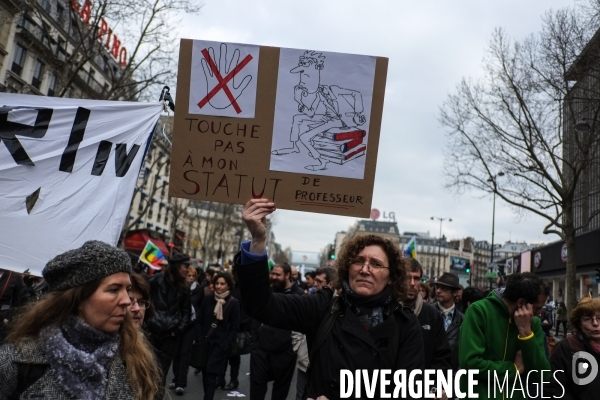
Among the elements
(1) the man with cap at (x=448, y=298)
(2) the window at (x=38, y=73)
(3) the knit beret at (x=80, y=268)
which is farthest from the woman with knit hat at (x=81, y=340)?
(2) the window at (x=38, y=73)

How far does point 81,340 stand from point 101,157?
7.59 feet

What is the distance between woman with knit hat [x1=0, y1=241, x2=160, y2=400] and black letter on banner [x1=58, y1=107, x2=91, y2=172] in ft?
6.33

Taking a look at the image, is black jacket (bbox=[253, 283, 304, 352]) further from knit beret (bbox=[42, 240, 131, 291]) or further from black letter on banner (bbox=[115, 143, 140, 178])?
knit beret (bbox=[42, 240, 131, 291])

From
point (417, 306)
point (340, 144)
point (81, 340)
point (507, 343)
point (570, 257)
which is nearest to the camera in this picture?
point (81, 340)

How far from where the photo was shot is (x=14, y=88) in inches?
1195

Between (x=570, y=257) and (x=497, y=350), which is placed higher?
(x=570, y=257)

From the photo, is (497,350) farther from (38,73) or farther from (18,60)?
(38,73)

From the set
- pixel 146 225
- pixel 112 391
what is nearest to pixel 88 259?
pixel 112 391

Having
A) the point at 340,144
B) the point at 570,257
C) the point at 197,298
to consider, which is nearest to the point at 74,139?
the point at 340,144

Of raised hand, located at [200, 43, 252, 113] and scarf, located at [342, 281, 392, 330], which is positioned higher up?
raised hand, located at [200, 43, 252, 113]

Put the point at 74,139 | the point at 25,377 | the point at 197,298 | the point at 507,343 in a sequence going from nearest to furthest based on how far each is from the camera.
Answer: the point at 25,377 < the point at 507,343 < the point at 74,139 < the point at 197,298

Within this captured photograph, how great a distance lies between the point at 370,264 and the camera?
9.95 feet

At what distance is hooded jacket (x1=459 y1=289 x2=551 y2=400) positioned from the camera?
12.6 feet

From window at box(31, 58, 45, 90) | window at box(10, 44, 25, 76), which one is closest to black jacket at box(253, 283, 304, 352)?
window at box(10, 44, 25, 76)
